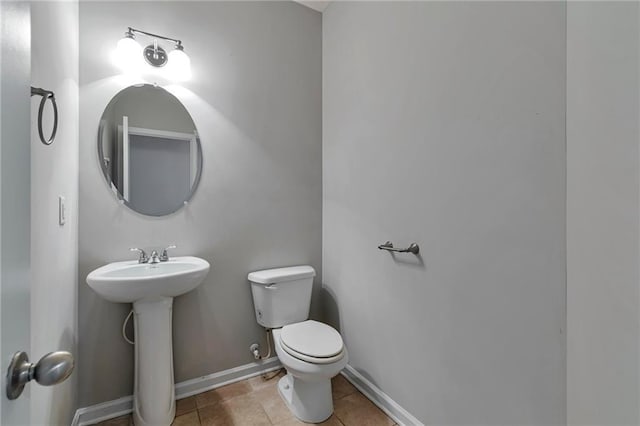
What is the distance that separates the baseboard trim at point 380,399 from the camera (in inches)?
58.1

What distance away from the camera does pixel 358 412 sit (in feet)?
5.26

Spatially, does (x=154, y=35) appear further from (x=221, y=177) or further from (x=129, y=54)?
(x=221, y=177)

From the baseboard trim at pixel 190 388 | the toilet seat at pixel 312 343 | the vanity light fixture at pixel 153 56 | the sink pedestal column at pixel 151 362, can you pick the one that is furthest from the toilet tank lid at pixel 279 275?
the vanity light fixture at pixel 153 56

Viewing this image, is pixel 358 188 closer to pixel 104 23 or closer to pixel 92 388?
pixel 104 23

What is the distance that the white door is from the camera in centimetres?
41

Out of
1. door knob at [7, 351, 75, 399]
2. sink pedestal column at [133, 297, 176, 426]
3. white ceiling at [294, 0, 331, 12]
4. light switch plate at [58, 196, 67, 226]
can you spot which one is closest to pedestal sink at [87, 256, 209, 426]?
sink pedestal column at [133, 297, 176, 426]

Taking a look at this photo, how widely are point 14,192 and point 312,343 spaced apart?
1.36 metres

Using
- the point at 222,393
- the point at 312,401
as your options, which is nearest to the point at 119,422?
the point at 222,393

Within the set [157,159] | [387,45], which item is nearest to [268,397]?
[157,159]

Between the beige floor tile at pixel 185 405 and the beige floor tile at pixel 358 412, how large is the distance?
32.1 inches

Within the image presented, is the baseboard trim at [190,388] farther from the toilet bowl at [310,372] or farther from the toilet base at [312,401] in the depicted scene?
the toilet base at [312,401]

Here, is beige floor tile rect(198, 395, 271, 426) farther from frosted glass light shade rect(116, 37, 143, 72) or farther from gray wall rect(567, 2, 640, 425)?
frosted glass light shade rect(116, 37, 143, 72)

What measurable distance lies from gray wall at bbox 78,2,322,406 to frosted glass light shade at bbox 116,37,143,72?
6 cm

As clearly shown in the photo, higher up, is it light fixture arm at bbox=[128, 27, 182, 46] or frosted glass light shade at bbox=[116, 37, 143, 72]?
light fixture arm at bbox=[128, 27, 182, 46]
